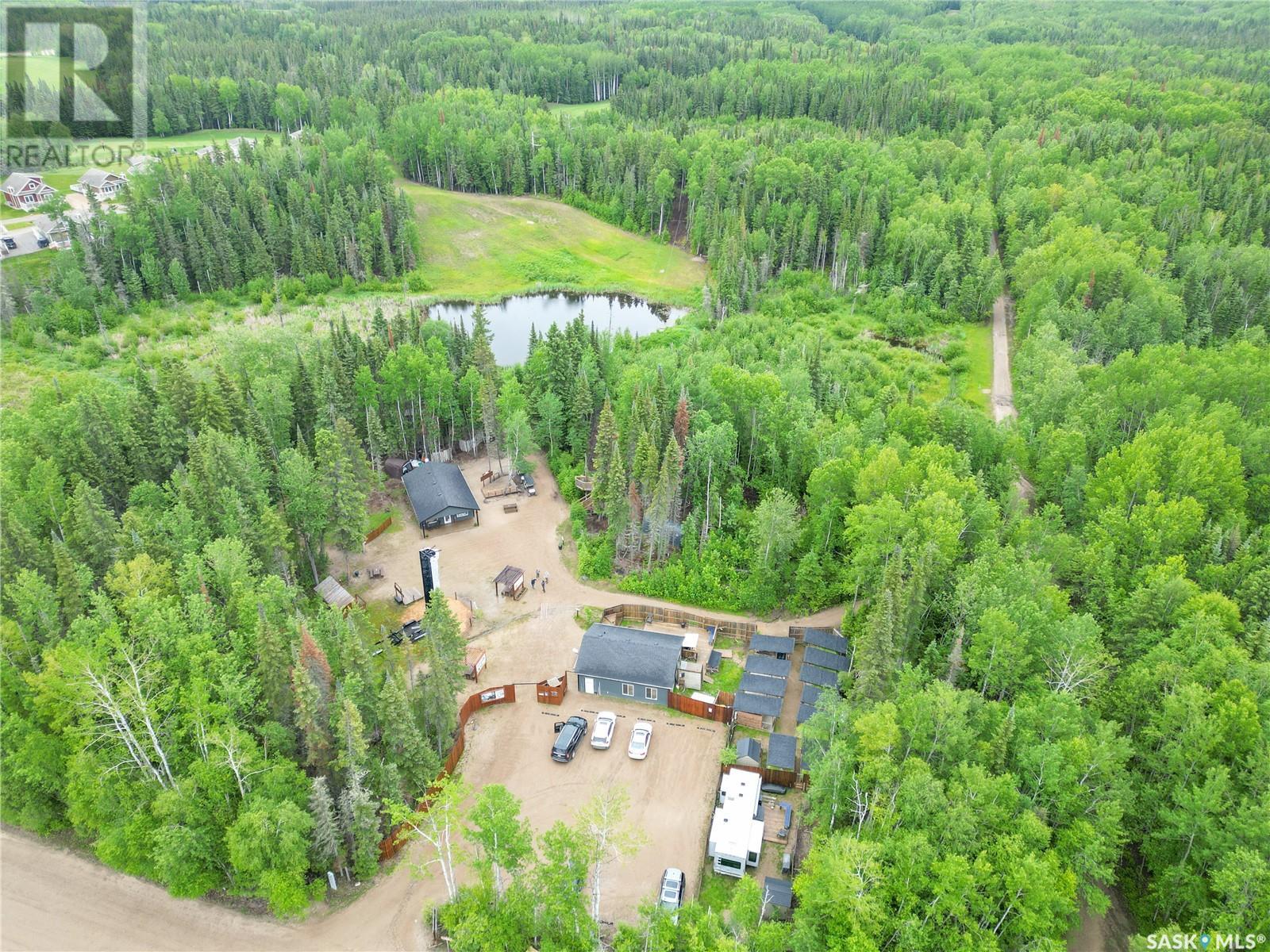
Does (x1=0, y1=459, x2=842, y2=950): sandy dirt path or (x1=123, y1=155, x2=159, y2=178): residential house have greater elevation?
(x1=123, y1=155, x2=159, y2=178): residential house

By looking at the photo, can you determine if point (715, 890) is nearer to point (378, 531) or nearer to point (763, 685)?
point (763, 685)

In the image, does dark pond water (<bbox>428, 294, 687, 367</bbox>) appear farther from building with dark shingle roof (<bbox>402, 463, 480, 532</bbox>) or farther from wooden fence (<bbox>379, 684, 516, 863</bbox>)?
wooden fence (<bbox>379, 684, 516, 863</bbox>)

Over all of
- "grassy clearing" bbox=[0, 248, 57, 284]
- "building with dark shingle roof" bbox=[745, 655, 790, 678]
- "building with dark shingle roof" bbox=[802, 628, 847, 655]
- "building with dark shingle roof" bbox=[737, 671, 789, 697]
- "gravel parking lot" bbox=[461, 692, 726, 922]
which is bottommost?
"gravel parking lot" bbox=[461, 692, 726, 922]

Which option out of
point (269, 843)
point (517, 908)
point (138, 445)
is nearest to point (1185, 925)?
point (517, 908)

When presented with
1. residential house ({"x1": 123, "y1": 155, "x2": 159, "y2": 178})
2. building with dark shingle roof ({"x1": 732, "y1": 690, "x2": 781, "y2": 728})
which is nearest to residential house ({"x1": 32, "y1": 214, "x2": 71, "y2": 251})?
residential house ({"x1": 123, "y1": 155, "x2": 159, "y2": 178})

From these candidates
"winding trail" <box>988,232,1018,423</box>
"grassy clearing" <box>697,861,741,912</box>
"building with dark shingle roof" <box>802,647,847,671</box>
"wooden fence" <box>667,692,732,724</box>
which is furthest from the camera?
"winding trail" <box>988,232,1018,423</box>

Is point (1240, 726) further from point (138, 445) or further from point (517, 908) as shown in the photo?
point (138, 445)

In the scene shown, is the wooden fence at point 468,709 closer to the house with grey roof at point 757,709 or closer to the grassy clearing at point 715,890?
the house with grey roof at point 757,709

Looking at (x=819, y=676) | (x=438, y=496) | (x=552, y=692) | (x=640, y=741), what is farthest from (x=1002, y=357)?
(x=552, y=692)
